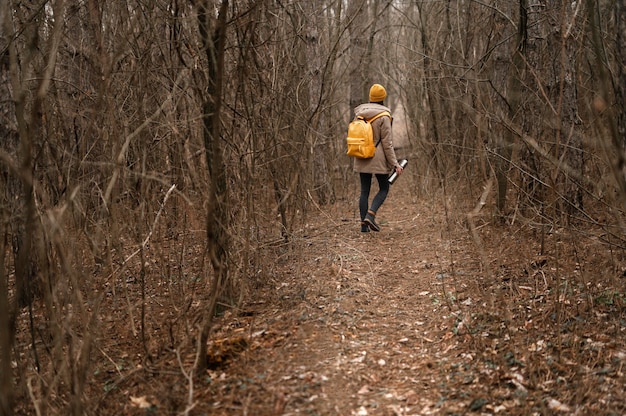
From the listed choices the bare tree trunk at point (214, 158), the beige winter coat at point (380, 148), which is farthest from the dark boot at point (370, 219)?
the bare tree trunk at point (214, 158)

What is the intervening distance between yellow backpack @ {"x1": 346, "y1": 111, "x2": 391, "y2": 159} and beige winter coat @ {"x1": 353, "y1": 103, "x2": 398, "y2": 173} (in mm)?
62

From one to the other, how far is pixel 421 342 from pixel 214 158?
2.30m

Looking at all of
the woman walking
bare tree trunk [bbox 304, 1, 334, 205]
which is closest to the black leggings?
the woman walking

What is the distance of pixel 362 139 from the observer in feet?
26.3

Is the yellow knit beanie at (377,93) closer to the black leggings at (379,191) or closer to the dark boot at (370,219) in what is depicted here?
the black leggings at (379,191)

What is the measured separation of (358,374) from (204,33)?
2.85 meters

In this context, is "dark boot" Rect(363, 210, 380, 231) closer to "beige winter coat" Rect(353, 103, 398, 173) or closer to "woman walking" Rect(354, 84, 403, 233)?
"woman walking" Rect(354, 84, 403, 233)

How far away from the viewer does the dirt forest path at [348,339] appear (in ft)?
13.0

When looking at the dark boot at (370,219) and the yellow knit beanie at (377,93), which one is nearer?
the yellow knit beanie at (377,93)

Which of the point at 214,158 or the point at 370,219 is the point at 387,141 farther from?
the point at 214,158

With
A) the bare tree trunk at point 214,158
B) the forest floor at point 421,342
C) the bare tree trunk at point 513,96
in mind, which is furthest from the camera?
the bare tree trunk at point 513,96

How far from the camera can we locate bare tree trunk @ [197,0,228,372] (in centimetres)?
402

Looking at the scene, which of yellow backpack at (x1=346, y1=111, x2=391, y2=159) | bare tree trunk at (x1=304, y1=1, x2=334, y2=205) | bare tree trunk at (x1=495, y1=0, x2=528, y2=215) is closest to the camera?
bare tree trunk at (x1=495, y1=0, x2=528, y2=215)

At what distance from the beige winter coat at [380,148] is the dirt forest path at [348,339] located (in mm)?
1203
